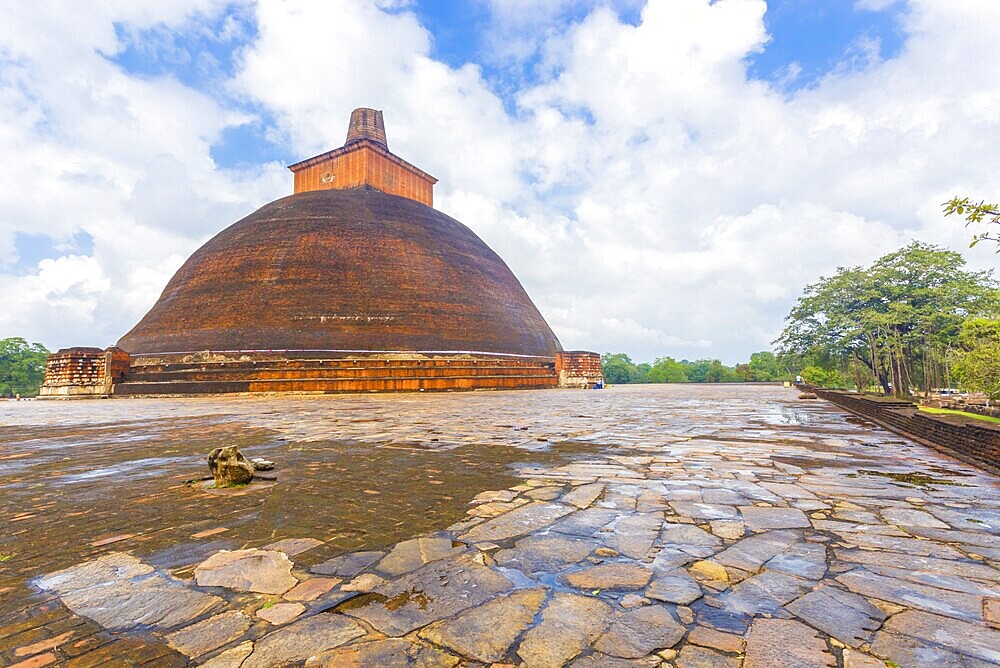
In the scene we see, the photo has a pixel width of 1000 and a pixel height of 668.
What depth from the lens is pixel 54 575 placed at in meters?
1.77

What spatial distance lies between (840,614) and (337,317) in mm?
19835

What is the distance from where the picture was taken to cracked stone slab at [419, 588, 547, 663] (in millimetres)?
1311

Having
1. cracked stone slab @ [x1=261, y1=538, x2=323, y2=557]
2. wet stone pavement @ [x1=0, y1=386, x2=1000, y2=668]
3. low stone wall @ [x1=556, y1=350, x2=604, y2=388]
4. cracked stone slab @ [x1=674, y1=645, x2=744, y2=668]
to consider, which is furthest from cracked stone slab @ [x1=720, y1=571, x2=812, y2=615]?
low stone wall @ [x1=556, y1=350, x2=604, y2=388]

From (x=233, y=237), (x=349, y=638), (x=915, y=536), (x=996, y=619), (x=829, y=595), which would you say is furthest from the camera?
(x=233, y=237)

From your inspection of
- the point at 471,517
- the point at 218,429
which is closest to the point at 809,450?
the point at 471,517

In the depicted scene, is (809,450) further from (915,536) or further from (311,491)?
(311,491)

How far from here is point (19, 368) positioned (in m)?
37.8

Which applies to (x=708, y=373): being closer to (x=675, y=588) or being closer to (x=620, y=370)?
(x=620, y=370)

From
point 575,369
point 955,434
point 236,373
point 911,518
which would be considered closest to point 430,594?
point 911,518

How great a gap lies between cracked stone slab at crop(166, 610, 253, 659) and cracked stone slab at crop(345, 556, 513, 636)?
1.05ft

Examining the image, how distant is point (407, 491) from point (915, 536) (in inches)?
103

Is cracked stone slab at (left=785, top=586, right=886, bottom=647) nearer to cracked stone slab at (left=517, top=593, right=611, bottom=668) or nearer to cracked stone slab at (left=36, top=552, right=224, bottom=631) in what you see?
cracked stone slab at (left=517, top=593, right=611, bottom=668)

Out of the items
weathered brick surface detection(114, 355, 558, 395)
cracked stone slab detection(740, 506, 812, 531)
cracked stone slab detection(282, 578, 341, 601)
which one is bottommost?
cracked stone slab detection(282, 578, 341, 601)

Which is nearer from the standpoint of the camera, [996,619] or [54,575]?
[996,619]
